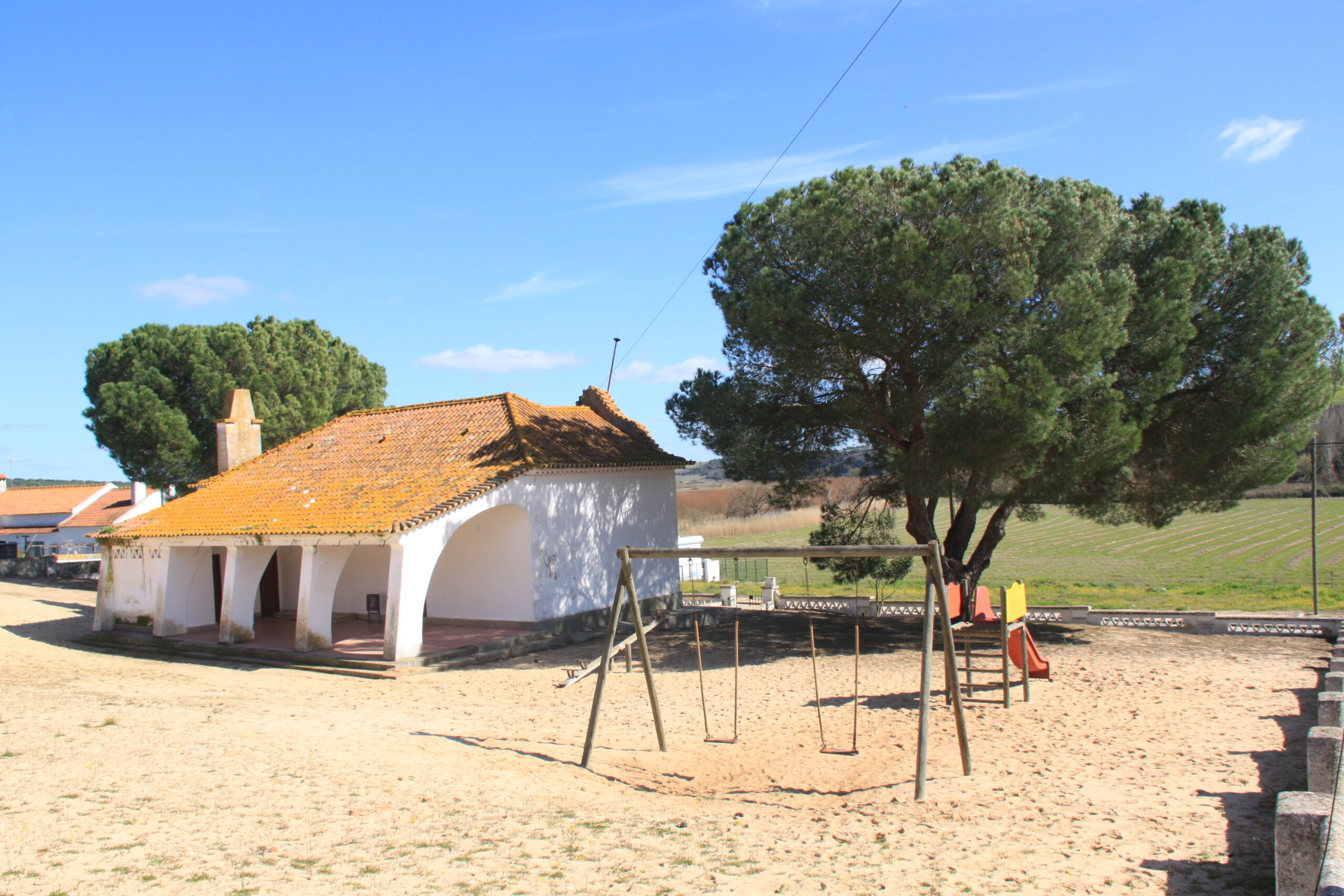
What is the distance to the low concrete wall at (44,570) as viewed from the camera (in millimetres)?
32906

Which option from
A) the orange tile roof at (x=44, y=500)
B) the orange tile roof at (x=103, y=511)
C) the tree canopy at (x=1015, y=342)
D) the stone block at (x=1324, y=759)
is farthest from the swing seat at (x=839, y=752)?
the orange tile roof at (x=44, y=500)

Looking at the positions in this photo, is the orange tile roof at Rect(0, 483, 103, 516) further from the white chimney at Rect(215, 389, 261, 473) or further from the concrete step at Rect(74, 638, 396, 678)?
the concrete step at Rect(74, 638, 396, 678)

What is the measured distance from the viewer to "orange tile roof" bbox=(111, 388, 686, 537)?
53.5ft

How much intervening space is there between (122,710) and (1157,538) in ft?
175

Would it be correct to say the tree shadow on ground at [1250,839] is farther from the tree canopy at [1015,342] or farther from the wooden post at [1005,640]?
the tree canopy at [1015,342]

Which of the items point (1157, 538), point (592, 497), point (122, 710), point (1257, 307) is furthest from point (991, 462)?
point (1157, 538)

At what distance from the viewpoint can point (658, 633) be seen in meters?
19.7

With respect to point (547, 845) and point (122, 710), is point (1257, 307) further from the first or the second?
point (122, 710)

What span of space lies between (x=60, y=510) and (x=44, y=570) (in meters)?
28.1

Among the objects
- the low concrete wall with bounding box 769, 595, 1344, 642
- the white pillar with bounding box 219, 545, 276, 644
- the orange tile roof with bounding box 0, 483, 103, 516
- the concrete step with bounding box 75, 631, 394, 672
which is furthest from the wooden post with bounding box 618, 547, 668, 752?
the orange tile roof with bounding box 0, 483, 103, 516

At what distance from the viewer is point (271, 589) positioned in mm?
21906

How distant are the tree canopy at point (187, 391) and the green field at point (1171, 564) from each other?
47.3 feet

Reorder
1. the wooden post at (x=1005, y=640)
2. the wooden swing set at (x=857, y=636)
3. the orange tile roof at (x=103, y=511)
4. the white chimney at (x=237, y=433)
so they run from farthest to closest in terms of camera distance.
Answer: the orange tile roof at (x=103, y=511), the white chimney at (x=237, y=433), the wooden post at (x=1005, y=640), the wooden swing set at (x=857, y=636)

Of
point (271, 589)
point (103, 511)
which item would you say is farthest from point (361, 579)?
point (103, 511)
